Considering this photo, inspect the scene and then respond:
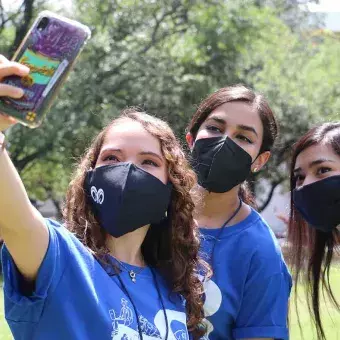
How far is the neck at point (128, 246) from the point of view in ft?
9.05

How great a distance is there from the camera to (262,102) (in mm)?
3588

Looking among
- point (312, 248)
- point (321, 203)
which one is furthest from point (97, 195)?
point (312, 248)

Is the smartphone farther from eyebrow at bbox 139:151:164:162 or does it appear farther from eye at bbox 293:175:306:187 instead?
eye at bbox 293:175:306:187

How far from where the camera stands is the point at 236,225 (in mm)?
3383

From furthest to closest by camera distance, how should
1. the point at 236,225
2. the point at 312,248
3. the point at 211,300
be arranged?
the point at 312,248, the point at 236,225, the point at 211,300

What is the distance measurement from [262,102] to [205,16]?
601 inches

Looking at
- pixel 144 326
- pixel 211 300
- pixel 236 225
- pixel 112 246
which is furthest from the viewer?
pixel 236 225

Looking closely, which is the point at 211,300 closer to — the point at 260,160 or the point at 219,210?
the point at 219,210

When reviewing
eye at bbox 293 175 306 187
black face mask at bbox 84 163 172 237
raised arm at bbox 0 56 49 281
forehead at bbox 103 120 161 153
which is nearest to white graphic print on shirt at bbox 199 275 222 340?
black face mask at bbox 84 163 172 237

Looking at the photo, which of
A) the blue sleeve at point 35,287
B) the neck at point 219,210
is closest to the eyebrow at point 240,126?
the neck at point 219,210

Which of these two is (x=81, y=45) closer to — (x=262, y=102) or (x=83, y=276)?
(x=83, y=276)

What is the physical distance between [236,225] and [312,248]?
33.0 inches

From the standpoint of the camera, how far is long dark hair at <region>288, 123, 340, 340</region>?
3.86m

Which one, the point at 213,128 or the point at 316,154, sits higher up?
the point at 316,154
